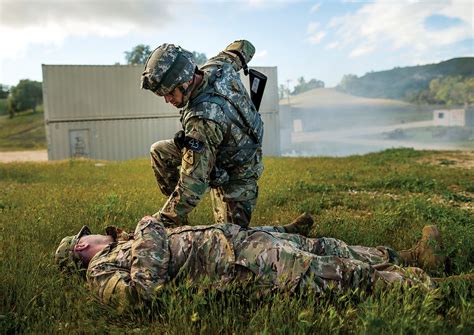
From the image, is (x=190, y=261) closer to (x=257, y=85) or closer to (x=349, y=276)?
(x=349, y=276)

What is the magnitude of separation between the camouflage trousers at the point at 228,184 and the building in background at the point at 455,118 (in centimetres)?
4096

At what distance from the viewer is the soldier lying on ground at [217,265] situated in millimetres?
3021

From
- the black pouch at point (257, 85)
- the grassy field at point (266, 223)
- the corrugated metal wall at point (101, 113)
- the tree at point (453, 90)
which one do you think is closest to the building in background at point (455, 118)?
the tree at point (453, 90)

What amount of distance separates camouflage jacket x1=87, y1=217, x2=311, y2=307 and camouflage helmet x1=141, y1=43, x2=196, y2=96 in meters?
1.16

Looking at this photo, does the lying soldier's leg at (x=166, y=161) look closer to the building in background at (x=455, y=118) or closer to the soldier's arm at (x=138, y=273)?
the soldier's arm at (x=138, y=273)

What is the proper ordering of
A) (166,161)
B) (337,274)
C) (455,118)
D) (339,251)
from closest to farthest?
(337,274), (339,251), (166,161), (455,118)

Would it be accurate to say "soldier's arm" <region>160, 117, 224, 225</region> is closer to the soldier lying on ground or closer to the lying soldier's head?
the soldier lying on ground

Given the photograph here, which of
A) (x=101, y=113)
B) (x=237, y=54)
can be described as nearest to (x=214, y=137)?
(x=237, y=54)

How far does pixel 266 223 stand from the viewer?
5539mm

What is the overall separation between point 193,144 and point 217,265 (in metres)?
1.09

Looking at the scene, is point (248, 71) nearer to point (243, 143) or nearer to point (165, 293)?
point (243, 143)

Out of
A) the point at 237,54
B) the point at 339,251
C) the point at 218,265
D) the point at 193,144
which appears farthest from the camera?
the point at 237,54

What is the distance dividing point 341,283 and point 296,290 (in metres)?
0.31

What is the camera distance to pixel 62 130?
21.8 m
